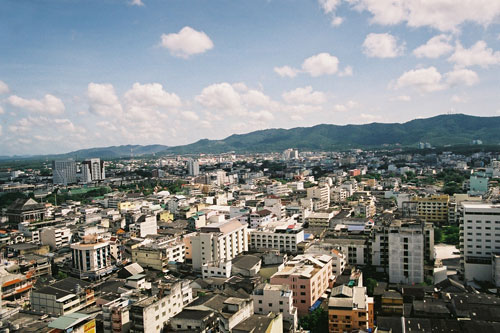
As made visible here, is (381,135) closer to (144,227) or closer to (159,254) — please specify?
(144,227)

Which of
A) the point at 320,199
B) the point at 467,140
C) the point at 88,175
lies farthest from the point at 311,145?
the point at 320,199

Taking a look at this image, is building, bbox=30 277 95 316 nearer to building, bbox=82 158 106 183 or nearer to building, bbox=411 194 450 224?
building, bbox=411 194 450 224

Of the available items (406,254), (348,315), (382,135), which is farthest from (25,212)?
(382,135)

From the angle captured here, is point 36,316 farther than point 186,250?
No

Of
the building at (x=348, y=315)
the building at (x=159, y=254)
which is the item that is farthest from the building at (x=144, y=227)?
the building at (x=348, y=315)

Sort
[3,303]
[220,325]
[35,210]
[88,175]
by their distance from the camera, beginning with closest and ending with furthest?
[220,325]
[3,303]
[35,210]
[88,175]

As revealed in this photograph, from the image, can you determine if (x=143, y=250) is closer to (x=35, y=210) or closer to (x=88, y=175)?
(x=35, y=210)
